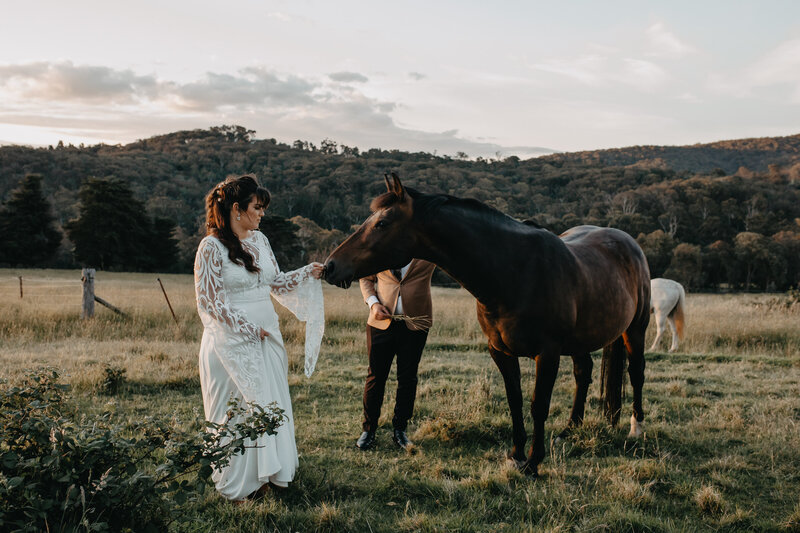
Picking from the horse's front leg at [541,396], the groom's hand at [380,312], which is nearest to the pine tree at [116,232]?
the groom's hand at [380,312]

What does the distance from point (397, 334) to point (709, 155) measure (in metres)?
116

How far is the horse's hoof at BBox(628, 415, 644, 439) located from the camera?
507 centimetres

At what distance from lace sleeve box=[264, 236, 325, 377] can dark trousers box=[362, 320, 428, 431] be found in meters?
0.87

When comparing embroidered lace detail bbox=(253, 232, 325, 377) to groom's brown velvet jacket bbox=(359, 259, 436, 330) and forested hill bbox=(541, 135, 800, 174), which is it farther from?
forested hill bbox=(541, 135, 800, 174)

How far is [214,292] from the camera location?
11.5ft

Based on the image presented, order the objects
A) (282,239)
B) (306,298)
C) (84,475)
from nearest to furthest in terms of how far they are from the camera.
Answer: (84,475) → (306,298) → (282,239)

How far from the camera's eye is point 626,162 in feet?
331

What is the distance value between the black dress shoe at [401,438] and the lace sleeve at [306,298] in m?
1.32

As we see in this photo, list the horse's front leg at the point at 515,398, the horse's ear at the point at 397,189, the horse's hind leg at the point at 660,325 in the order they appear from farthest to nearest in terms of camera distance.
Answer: the horse's hind leg at the point at 660,325, the horse's front leg at the point at 515,398, the horse's ear at the point at 397,189

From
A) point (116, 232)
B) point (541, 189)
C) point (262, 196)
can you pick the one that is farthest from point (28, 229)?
point (541, 189)

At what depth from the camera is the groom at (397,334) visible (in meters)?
4.75

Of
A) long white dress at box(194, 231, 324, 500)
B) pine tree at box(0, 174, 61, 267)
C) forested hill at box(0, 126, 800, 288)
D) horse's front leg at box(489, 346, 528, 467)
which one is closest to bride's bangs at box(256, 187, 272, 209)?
long white dress at box(194, 231, 324, 500)

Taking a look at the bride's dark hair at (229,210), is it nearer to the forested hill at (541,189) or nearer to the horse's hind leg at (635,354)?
the horse's hind leg at (635,354)

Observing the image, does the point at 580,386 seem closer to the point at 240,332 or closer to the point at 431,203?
the point at 431,203
